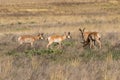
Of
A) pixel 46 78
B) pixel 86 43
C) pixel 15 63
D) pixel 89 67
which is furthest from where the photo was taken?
pixel 86 43

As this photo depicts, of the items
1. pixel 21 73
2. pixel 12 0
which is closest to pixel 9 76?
pixel 21 73

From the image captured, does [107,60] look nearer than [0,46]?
Yes

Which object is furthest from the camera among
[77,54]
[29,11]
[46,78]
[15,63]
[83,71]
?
[29,11]

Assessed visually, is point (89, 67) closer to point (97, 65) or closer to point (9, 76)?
point (97, 65)

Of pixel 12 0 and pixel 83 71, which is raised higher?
pixel 12 0

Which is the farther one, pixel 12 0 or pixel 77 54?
pixel 12 0

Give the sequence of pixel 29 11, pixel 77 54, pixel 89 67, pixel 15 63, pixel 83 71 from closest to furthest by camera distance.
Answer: pixel 83 71, pixel 89 67, pixel 15 63, pixel 77 54, pixel 29 11

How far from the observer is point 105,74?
31.3 ft

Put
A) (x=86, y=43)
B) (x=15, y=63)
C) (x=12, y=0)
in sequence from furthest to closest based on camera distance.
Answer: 1. (x=12, y=0)
2. (x=86, y=43)
3. (x=15, y=63)

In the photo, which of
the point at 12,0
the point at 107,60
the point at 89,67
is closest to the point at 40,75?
the point at 89,67

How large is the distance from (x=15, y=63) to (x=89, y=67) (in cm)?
238

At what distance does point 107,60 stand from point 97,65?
109 centimetres

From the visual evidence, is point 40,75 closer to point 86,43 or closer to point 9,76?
point 9,76

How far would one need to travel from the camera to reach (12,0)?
102 metres
